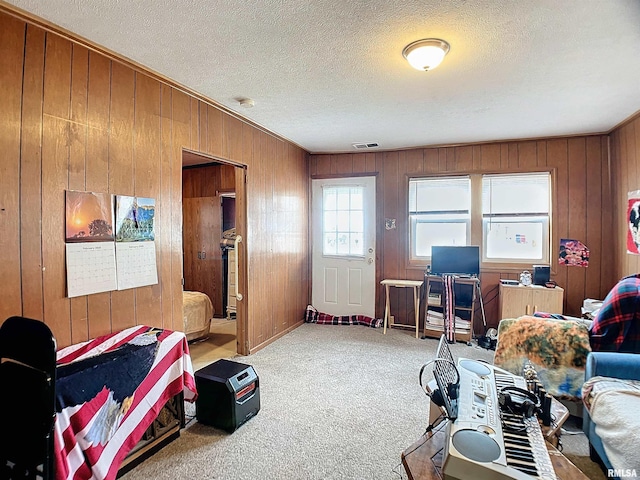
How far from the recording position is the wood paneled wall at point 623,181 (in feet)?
11.4

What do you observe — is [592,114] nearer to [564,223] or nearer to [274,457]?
[564,223]

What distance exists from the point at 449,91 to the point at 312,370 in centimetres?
285

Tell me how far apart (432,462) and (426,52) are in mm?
2213

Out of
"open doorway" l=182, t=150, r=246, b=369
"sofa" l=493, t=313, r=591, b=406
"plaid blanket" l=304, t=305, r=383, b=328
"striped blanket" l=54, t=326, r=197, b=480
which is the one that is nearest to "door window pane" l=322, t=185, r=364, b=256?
"plaid blanket" l=304, t=305, r=383, b=328

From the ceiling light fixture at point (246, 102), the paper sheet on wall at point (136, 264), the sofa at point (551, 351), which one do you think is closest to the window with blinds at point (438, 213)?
the sofa at point (551, 351)

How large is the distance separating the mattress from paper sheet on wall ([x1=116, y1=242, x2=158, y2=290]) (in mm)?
1456

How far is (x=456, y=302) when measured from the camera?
14.9ft

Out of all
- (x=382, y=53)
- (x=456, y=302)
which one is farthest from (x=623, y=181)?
(x=382, y=53)

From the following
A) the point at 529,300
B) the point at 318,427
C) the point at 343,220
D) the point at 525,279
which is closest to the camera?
the point at 318,427

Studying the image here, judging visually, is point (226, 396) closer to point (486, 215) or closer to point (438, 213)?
point (438, 213)

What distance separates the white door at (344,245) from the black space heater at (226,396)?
282 centimetres

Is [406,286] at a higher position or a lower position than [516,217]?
lower

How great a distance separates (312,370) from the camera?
3.38 meters

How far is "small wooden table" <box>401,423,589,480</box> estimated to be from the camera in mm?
1184
